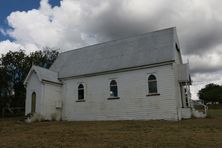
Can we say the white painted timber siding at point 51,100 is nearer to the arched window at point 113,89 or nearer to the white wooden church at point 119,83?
the white wooden church at point 119,83

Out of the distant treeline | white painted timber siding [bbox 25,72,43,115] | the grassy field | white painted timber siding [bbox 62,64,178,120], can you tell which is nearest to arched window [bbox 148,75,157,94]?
white painted timber siding [bbox 62,64,178,120]

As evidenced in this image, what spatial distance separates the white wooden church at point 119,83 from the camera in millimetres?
18672

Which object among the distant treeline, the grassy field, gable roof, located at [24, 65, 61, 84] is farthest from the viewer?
the distant treeline

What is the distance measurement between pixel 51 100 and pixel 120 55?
27.6ft

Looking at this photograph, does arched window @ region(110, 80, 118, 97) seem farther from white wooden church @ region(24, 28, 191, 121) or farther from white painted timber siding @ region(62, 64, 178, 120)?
white painted timber siding @ region(62, 64, 178, 120)

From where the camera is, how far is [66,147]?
834cm

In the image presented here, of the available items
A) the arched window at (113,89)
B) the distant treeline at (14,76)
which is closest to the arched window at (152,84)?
the arched window at (113,89)

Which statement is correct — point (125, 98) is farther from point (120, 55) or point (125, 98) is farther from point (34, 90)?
point (34, 90)

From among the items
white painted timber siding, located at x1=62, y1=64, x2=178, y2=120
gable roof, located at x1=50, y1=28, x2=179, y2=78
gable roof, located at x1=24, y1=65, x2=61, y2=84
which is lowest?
white painted timber siding, located at x1=62, y1=64, x2=178, y2=120

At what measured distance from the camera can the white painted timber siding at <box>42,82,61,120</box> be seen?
2270 centimetres

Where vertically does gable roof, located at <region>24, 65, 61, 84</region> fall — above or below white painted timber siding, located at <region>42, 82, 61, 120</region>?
above

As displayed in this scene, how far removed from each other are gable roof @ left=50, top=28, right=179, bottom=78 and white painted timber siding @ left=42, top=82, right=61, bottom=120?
5.80ft

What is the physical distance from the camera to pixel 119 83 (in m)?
20.7

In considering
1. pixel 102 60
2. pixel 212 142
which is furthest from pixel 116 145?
pixel 102 60
